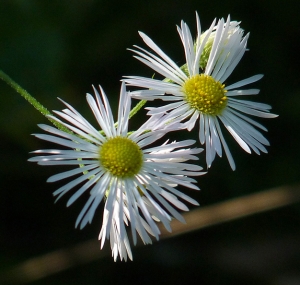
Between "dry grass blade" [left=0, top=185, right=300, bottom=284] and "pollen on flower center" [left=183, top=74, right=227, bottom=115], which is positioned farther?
"dry grass blade" [left=0, top=185, right=300, bottom=284]

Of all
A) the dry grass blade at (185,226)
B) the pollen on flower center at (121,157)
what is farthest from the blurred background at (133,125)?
the pollen on flower center at (121,157)

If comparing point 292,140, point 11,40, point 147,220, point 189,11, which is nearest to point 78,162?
point 147,220

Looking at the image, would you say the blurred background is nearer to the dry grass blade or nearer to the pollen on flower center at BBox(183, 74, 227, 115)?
the dry grass blade

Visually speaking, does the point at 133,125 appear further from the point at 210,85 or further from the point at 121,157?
the point at 121,157

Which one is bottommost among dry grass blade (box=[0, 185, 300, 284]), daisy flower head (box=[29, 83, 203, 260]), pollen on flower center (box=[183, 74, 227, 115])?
daisy flower head (box=[29, 83, 203, 260])

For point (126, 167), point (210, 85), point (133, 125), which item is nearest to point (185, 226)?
point (133, 125)

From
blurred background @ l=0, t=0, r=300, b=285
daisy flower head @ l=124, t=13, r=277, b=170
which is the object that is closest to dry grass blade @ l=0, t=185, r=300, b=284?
blurred background @ l=0, t=0, r=300, b=285
